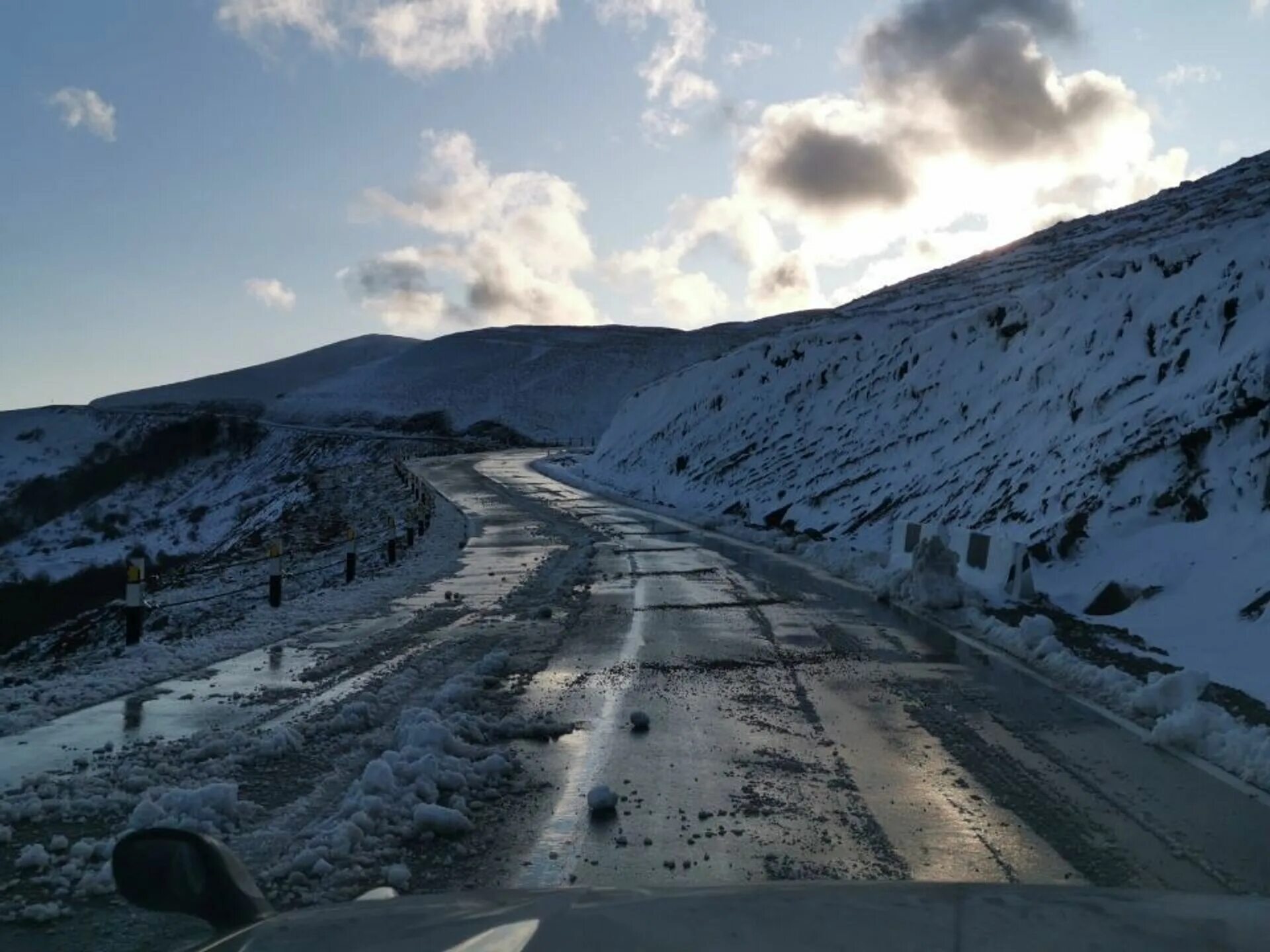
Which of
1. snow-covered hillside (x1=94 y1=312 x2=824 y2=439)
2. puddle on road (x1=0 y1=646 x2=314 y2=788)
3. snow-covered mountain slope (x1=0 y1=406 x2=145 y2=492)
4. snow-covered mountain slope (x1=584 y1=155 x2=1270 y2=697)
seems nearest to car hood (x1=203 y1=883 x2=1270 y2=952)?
puddle on road (x1=0 y1=646 x2=314 y2=788)

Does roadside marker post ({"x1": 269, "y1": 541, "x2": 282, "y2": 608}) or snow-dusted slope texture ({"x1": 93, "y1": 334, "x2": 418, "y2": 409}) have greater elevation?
snow-dusted slope texture ({"x1": 93, "y1": 334, "x2": 418, "y2": 409})

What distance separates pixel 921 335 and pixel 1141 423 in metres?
17.7

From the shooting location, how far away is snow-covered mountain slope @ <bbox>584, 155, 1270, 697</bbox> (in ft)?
44.8

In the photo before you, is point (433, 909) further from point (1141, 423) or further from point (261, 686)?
point (1141, 423)

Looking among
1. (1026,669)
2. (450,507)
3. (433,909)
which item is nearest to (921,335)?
(450,507)

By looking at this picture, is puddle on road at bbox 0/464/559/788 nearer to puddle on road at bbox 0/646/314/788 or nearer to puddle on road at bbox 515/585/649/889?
puddle on road at bbox 0/646/314/788

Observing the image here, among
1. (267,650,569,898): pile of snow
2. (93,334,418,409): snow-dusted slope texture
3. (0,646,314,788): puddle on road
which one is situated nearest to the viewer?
(267,650,569,898): pile of snow

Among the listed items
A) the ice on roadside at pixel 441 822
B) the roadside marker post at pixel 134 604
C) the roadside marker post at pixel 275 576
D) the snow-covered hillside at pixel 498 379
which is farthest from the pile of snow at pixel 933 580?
the snow-covered hillside at pixel 498 379

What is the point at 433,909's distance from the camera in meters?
2.81

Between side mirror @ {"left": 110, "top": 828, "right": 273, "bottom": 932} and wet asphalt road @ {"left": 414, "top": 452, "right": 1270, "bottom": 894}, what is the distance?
1.98 metres

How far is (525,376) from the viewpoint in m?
140

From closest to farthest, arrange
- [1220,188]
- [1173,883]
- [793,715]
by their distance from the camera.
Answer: [1173,883], [793,715], [1220,188]

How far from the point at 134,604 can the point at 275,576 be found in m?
3.20

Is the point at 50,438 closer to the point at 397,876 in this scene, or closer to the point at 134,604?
the point at 134,604
